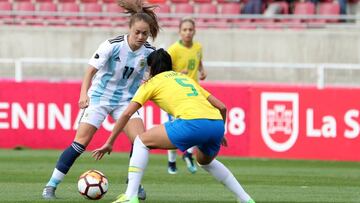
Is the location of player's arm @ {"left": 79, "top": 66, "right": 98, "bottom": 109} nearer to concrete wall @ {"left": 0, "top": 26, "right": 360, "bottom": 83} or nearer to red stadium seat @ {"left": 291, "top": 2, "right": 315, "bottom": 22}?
concrete wall @ {"left": 0, "top": 26, "right": 360, "bottom": 83}

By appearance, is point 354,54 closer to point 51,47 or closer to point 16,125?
point 51,47

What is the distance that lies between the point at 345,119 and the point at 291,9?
10.3 meters

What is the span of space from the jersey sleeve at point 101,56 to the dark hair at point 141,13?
45 cm

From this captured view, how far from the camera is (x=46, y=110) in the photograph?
1897 centimetres

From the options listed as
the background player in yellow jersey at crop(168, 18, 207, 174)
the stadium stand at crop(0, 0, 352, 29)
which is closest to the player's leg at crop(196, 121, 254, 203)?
the background player in yellow jersey at crop(168, 18, 207, 174)

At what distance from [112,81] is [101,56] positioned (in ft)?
1.34

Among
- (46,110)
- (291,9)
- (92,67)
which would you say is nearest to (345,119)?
(46,110)

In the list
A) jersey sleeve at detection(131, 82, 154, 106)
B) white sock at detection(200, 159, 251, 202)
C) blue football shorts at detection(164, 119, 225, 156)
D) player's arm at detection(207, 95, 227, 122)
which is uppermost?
jersey sleeve at detection(131, 82, 154, 106)

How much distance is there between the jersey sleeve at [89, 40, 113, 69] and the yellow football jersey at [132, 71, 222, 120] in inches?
55.9

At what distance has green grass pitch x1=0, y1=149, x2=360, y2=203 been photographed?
11.8 m

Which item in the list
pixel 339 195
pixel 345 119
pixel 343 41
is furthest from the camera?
pixel 343 41

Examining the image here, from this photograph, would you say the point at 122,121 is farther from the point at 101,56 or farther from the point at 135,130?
the point at 101,56

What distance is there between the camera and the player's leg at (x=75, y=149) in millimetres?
11367

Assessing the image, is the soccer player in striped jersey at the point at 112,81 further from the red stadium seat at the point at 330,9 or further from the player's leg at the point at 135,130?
the red stadium seat at the point at 330,9
